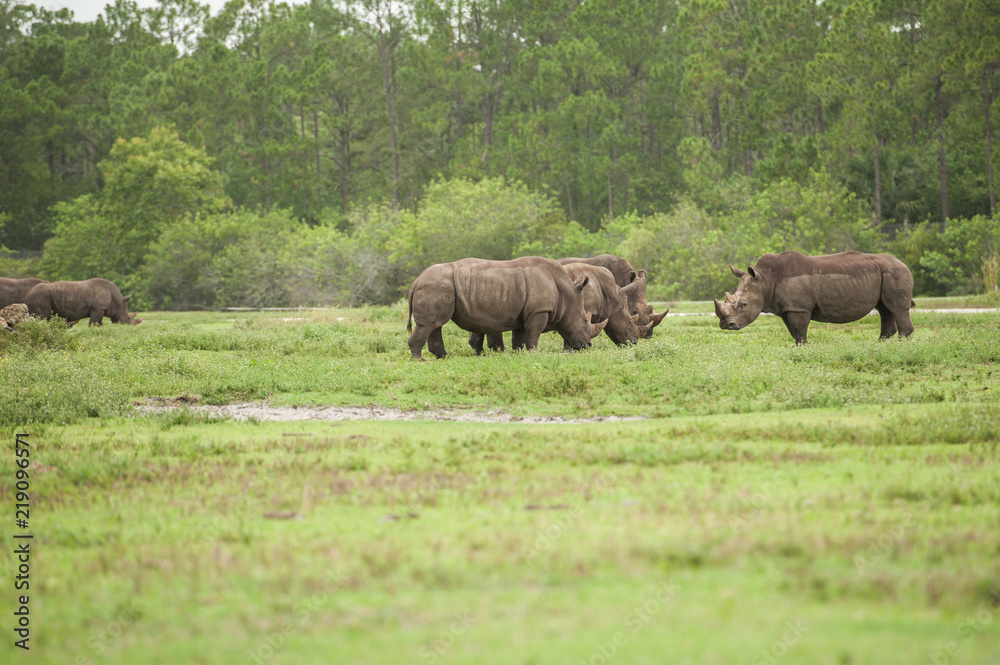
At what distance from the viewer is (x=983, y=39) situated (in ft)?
114

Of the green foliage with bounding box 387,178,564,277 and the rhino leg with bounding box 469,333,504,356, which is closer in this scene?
the rhino leg with bounding box 469,333,504,356

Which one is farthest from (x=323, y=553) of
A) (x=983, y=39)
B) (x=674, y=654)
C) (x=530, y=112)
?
(x=530, y=112)

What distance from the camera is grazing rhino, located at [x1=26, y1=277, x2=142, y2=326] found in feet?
92.7

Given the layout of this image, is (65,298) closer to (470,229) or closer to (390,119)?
(470,229)

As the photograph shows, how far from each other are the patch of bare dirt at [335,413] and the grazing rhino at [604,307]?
585cm

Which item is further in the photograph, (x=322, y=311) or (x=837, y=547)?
(x=322, y=311)

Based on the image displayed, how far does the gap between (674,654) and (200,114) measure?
6334 cm

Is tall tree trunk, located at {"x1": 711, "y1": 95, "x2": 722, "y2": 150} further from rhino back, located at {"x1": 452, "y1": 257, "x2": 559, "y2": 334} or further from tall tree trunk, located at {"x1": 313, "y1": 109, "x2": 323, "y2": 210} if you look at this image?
rhino back, located at {"x1": 452, "y1": 257, "x2": 559, "y2": 334}

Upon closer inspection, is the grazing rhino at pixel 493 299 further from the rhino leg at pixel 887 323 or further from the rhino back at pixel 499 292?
the rhino leg at pixel 887 323

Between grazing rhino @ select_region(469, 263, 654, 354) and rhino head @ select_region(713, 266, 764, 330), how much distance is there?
5.72 feet

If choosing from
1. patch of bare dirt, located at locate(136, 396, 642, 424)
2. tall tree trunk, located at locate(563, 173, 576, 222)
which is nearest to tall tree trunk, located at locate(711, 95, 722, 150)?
tall tree trunk, located at locate(563, 173, 576, 222)

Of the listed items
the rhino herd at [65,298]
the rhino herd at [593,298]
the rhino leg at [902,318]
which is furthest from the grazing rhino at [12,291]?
the rhino leg at [902,318]

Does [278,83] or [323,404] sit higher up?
[278,83]

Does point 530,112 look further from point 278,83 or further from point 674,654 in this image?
point 674,654
